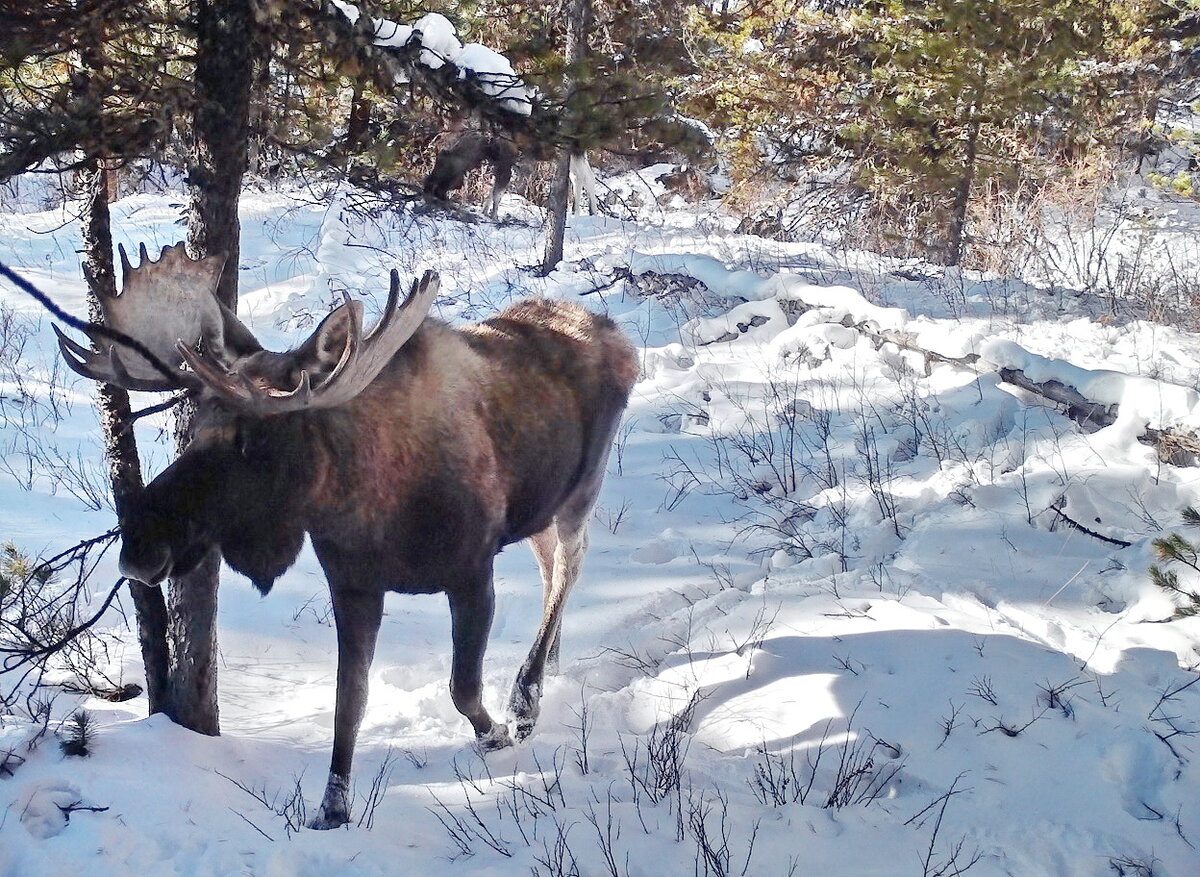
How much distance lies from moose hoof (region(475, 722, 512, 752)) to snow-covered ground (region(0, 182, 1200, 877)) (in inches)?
3.9

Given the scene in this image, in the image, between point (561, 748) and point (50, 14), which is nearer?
point (50, 14)

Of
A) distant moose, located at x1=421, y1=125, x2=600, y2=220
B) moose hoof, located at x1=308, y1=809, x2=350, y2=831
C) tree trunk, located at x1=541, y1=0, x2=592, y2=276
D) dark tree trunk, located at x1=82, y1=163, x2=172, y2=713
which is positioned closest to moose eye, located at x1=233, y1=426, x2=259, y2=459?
dark tree trunk, located at x1=82, y1=163, x2=172, y2=713

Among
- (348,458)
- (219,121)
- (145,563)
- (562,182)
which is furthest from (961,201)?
(145,563)

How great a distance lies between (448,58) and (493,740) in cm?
290

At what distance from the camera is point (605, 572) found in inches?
234

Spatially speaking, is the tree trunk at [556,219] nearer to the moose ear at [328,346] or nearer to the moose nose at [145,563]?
the moose ear at [328,346]

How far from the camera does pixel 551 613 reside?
5.02 m

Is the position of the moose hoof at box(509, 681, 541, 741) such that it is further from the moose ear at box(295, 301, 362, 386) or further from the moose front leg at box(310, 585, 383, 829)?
the moose ear at box(295, 301, 362, 386)

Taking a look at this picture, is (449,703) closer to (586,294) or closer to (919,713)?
(919,713)

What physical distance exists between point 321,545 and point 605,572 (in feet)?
8.51

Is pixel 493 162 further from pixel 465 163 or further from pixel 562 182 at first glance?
pixel 562 182

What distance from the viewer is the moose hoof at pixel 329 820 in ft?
11.9

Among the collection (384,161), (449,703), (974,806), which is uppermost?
(384,161)

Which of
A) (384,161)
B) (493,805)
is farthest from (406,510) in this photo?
(384,161)
